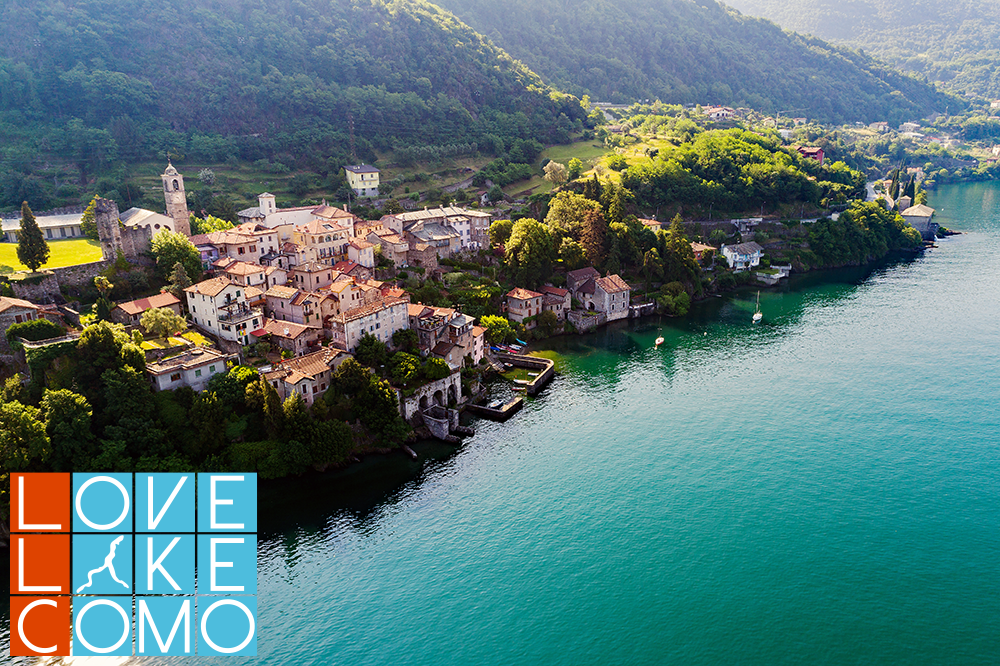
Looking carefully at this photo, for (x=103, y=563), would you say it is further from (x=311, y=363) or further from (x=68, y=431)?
(x=311, y=363)

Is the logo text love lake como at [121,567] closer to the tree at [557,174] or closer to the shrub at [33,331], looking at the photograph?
the shrub at [33,331]

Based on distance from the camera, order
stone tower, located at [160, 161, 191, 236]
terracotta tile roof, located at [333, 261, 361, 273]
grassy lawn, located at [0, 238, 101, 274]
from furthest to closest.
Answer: stone tower, located at [160, 161, 191, 236] < terracotta tile roof, located at [333, 261, 361, 273] < grassy lawn, located at [0, 238, 101, 274]

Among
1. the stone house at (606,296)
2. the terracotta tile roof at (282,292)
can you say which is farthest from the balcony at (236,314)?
the stone house at (606,296)

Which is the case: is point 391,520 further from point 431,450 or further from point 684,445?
point 684,445

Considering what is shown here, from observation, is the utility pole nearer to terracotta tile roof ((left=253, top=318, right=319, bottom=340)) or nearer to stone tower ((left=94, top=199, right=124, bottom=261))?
stone tower ((left=94, top=199, right=124, bottom=261))

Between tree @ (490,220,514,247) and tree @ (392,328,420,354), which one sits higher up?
tree @ (490,220,514,247)

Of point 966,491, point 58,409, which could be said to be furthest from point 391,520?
point 966,491

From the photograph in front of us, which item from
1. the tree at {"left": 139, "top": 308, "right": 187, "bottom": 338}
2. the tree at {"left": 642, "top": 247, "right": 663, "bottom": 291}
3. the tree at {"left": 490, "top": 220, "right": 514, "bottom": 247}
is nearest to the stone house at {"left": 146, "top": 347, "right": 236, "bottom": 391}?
the tree at {"left": 139, "top": 308, "right": 187, "bottom": 338}

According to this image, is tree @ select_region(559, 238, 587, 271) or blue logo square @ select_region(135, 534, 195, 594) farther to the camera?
tree @ select_region(559, 238, 587, 271)
